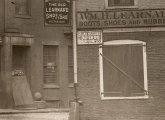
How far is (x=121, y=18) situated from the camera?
13.5m

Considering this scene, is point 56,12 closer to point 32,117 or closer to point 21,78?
point 32,117

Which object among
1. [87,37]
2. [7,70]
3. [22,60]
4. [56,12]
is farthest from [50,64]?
[56,12]

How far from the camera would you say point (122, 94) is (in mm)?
13461

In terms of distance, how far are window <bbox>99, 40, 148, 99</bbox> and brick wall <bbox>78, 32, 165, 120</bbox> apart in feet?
0.52

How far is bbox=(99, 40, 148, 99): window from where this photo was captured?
13438 millimetres

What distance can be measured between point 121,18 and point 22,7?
10814mm

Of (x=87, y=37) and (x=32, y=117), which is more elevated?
(x=87, y=37)

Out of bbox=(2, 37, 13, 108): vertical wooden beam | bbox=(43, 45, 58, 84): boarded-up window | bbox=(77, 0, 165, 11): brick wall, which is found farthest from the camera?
bbox=(43, 45, 58, 84): boarded-up window

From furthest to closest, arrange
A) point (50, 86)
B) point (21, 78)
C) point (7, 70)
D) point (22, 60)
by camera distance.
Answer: point (50, 86), point (22, 60), point (21, 78), point (7, 70)

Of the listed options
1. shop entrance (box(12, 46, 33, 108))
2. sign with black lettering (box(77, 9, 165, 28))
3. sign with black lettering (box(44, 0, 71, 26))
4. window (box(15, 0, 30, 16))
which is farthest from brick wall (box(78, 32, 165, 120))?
window (box(15, 0, 30, 16))

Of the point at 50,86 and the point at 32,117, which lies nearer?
the point at 32,117

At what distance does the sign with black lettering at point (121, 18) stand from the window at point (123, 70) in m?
0.58

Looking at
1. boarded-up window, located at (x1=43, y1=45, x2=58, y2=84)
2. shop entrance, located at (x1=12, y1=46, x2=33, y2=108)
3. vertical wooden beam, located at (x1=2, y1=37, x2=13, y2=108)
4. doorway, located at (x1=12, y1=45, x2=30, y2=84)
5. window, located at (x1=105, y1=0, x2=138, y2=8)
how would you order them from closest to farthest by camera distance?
window, located at (x1=105, y1=0, x2=138, y2=8) → shop entrance, located at (x1=12, y1=46, x2=33, y2=108) → vertical wooden beam, located at (x1=2, y1=37, x2=13, y2=108) → doorway, located at (x1=12, y1=45, x2=30, y2=84) → boarded-up window, located at (x1=43, y1=45, x2=58, y2=84)

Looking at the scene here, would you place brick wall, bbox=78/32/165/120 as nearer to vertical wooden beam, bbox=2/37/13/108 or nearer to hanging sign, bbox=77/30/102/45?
hanging sign, bbox=77/30/102/45
